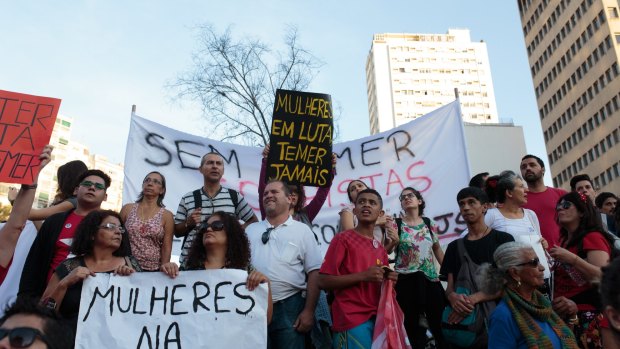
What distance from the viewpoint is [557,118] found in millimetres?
62625

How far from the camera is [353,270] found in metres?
4.00

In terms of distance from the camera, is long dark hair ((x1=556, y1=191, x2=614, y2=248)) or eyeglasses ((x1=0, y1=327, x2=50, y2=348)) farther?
long dark hair ((x1=556, y1=191, x2=614, y2=248))

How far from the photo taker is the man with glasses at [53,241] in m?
3.81

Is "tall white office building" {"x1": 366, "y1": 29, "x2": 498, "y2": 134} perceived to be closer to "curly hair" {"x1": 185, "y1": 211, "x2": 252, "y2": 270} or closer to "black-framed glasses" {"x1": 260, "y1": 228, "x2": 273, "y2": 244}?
"black-framed glasses" {"x1": 260, "y1": 228, "x2": 273, "y2": 244}

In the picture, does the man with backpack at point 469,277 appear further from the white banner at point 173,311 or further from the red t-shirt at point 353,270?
the white banner at point 173,311

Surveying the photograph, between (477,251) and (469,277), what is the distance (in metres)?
0.28

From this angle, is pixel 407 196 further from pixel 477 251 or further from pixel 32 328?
pixel 32 328

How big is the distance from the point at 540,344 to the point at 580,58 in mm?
62442

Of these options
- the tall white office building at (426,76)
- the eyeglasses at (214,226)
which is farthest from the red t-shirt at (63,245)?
the tall white office building at (426,76)

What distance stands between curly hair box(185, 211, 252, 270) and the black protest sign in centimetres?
137

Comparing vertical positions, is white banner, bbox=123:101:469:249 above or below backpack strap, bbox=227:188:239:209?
above

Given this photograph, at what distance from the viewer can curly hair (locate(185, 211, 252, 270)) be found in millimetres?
3836

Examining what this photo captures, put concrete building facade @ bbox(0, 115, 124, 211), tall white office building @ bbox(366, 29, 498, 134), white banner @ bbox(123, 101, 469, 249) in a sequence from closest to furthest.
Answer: white banner @ bbox(123, 101, 469, 249) < concrete building facade @ bbox(0, 115, 124, 211) < tall white office building @ bbox(366, 29, 498, 134)

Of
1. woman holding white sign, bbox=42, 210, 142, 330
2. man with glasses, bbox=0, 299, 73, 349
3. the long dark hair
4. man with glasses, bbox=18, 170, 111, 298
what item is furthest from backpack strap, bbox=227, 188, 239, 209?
man with glasses, bbox=0, 299, 73, 349
